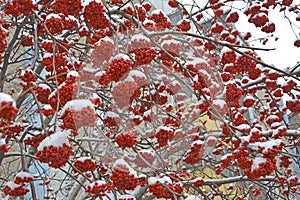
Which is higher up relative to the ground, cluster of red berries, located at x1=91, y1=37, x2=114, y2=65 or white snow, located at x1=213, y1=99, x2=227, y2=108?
white snow, located at x1=213, y1=99, x2=227, y2=108

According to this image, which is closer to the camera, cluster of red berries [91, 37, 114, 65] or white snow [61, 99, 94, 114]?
white snow [61, 99, 94, 114]

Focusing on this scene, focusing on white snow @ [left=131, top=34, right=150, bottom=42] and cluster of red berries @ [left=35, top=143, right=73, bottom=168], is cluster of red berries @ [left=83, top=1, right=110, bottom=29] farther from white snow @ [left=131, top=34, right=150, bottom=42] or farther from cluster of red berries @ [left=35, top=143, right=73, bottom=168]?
cluster of red berries @ [left=35, top=143, right=73, bottom=168]

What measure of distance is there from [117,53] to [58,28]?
430 millimetres

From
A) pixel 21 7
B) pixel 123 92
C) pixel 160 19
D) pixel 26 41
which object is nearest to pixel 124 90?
pixel 123 92

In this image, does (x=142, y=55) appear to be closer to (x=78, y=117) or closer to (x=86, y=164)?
(x=78, y=117)

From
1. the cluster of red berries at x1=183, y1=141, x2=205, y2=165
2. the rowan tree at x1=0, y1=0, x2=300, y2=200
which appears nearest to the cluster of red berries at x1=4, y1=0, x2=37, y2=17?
the rowan tree at x1=0, y1=0, x2=300, y2=200

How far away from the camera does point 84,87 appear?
1473 millimetres

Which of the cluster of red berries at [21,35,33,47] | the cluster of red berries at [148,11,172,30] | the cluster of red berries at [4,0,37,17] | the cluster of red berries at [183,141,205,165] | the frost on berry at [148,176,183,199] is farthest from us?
the cluster of red berries at [21,35,33,47]

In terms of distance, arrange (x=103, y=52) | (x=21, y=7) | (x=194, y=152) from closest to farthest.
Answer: (x=103, y=52), (x=21, y=7), (x=194, y=152)

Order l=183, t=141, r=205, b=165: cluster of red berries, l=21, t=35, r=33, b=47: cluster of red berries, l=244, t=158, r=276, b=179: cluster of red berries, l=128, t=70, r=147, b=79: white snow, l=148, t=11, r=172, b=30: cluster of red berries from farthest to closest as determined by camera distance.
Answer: l=21, t=35, r=33, b=47: cluster of red berries → l=183, t=141, r=205, b=165: cluster of red berries → l=148, t=11, r=172, b=30: cluster of red berries → l=244, t=158, r=276, b=179: cluster of red berries → l=128, t=70, r=147, b=79: white snow

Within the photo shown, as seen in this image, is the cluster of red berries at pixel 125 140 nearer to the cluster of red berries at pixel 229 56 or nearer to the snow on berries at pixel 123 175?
the snow on berries at pixel 123 175

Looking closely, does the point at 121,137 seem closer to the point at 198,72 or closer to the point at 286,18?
the point at 198,72

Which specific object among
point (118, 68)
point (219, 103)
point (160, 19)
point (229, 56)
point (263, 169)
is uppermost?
point (229, 56)

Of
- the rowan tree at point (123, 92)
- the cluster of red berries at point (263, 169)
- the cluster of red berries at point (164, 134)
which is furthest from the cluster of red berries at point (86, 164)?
the cluster of red berries at point (263, 169)
